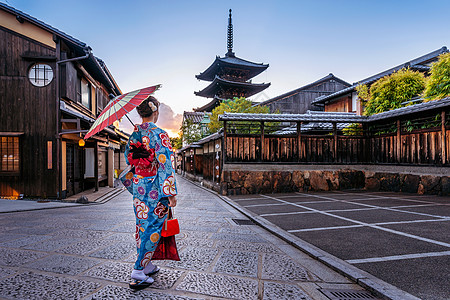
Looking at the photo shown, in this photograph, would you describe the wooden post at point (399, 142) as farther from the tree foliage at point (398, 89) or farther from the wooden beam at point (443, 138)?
the tree foliage at point (398, 89)

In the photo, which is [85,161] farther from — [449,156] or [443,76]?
[443,76]

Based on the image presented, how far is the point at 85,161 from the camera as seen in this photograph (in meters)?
15.0

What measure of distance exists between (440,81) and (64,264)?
1563cm

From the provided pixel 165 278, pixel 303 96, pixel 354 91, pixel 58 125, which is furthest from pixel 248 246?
pixel 303 96

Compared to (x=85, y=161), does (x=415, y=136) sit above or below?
above

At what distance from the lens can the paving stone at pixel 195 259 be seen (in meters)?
3.63

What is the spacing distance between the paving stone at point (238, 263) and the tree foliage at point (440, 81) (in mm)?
12518

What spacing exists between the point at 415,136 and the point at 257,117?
7.31m

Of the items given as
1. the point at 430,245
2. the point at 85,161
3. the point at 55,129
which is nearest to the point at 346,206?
the point at 430,245

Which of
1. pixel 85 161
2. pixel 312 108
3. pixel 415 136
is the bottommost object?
pixel 85 161

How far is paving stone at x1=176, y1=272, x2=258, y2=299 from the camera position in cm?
286

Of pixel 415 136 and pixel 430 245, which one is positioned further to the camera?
pixel 415 136

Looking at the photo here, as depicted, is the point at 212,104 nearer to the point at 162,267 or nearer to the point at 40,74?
the point at 40,74

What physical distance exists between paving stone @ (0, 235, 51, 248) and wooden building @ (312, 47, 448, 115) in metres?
21.2
